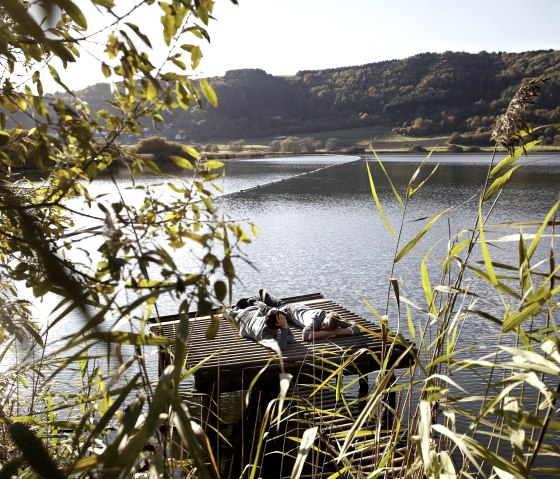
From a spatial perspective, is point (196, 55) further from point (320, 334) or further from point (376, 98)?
point (376, 98)

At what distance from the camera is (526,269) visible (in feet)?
5.98

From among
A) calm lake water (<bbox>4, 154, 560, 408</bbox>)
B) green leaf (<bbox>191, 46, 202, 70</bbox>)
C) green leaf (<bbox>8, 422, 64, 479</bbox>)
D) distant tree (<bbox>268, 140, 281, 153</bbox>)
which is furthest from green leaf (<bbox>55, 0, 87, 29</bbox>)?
distant tree (<bbox>268, 140, 281, 153</bbox>)

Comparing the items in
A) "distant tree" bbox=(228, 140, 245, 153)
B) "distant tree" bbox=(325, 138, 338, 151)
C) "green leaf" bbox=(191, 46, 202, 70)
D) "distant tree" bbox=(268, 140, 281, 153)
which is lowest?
"distant tree" bbox=(325, 138, 338, 151)

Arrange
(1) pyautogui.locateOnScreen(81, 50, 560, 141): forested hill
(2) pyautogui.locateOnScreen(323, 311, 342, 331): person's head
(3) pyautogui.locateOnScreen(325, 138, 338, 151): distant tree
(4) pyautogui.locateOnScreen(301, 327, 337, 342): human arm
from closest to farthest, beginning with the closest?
(4) pyautogui.locateOnScreen(301, 327, 337, 342): human arm
(2) pyautogui.locateOnScreen(323, 311, 342, 331): person's head
(3) pyautogui.locateOnScreen(325, 138, 338, 151): distant tree
(1) pyautogui.locateOnScreen(81, 50, 560, 141): forested hill

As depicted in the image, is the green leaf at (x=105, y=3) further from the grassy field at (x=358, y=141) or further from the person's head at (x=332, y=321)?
the grassy field at (x=358, y=141)

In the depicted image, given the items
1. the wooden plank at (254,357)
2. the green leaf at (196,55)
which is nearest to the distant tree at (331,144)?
the wooden plank at (254,357)

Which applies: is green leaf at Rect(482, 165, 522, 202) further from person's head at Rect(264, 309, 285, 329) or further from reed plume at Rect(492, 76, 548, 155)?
person's head at Rect(264, 309, 285, 329)

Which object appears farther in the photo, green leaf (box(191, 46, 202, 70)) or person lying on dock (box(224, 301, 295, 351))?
person lying on dock (box(224, 301, 295, 351))

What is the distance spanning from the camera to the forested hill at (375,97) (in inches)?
3305

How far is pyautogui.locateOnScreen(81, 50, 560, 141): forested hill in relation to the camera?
83.9 metres

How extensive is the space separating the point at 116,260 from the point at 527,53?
3831 inches

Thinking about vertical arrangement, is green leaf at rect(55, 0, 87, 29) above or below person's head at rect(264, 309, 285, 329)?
above

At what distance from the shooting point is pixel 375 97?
98.6 meters

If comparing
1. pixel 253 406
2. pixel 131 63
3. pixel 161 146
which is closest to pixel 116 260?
pixel 131 63
